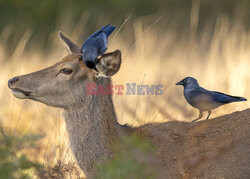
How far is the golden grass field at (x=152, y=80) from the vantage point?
7.15 meters

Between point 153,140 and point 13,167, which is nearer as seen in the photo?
point 13,167

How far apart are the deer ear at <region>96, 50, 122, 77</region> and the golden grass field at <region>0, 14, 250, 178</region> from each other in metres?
0.86

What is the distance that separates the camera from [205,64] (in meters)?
11.0

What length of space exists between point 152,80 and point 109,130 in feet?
13.6

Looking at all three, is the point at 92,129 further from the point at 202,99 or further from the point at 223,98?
the point at 223,98

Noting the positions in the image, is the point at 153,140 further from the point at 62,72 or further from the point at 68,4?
the point at 68,4

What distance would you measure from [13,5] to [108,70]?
18.0m

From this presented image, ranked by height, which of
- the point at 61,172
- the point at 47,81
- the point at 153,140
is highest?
the point at 47,81

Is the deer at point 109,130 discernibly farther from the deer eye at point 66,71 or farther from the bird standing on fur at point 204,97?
the bird standing on fur at point 204,97

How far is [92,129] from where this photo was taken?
595 centimetres

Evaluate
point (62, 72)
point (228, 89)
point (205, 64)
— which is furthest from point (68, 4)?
point (62, 72)

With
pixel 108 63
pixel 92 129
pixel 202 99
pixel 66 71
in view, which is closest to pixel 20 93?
pixel 66 71

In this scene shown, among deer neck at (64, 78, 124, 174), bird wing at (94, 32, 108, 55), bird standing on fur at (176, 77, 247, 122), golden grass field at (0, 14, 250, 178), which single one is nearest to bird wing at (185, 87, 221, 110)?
bird standing on fur at (176, 77, 247, 122)

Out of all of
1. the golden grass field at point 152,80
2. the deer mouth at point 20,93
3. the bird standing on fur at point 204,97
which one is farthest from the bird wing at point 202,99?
the deer mouth at point 20,93
